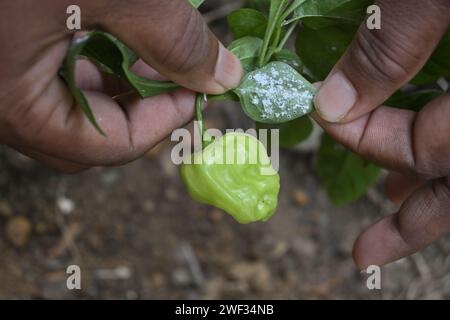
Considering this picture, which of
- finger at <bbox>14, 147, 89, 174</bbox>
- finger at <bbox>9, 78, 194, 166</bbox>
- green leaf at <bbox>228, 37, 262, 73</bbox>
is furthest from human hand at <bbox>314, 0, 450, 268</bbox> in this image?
finger at <bbox>14, 147, 89, 174</bbox>

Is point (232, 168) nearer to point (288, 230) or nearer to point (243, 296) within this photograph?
point (243, 296)

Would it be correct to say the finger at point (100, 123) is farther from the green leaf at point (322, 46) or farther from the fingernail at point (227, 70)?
the green leaf at point (322, 46)

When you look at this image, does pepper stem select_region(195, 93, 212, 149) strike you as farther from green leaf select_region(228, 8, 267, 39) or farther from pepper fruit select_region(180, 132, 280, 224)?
green leaf select_region(228, 8, 267, 39)

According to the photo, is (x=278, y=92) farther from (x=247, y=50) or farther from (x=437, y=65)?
(x=437, y=65)

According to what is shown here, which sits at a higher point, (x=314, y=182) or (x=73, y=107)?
(x=314, y=182)

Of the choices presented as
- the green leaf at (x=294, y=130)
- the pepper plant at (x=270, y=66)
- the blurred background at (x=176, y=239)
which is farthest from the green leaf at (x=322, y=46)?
the blurred background at (x=176, y=239)

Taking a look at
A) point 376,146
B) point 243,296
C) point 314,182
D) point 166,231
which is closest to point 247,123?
point 314,182

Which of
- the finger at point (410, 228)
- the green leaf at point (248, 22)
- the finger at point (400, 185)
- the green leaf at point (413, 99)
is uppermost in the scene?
the green leaf at point (248, 22)
